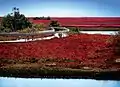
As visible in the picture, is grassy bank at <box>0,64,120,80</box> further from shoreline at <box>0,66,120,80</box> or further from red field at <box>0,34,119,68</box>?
red field at <box>0,34,119,68</box>

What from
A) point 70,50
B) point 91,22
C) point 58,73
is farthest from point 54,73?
point 91,22

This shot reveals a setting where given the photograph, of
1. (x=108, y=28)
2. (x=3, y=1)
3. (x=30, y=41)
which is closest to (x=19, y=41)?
(x=30, y=41)

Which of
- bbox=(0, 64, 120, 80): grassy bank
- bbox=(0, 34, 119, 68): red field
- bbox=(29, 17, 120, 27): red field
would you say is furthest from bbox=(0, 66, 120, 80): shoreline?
bbox=(29, 17, 120, 27): red field

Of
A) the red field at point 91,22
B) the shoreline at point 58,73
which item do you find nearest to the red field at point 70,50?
the shoreline at point 58,73

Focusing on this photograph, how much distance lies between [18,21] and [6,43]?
16.2 feet

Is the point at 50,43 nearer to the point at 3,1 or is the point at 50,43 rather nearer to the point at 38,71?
the point at 38,71

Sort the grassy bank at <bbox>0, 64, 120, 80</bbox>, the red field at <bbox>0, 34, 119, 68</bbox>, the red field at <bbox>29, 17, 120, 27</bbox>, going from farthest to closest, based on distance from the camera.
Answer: the red field at <bbox>29, 17, 120, 27</bbox> → the red field at <bbox>0, 34, 119, 68</bbox> → the grassy bank at <bbox>0, 64, 120, 80</bbox>

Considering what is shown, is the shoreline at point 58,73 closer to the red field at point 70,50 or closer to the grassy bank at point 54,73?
the grassy bank at point 54,73

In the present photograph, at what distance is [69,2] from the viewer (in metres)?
32.5

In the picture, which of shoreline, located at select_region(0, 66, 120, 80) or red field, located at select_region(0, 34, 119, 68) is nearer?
shoreline, located at select_region(0, 66, 120, 80)

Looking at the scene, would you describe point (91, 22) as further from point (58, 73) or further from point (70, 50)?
point (58, 73)

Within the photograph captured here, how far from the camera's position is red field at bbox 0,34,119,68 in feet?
50.8

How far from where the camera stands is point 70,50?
16.8m

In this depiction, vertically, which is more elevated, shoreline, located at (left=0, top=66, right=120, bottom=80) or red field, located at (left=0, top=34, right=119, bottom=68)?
red field, located at (left=0, top=34, right=119, bottom=68)
